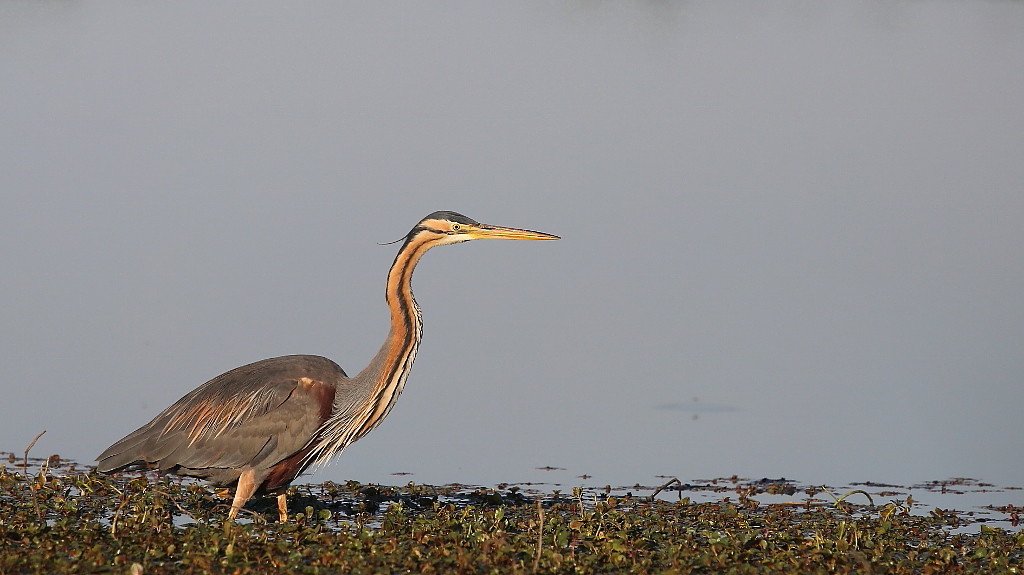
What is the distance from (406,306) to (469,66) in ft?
51.4

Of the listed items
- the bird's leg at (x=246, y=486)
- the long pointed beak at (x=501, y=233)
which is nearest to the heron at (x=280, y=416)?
the bird's leg at (x=246, y=486)

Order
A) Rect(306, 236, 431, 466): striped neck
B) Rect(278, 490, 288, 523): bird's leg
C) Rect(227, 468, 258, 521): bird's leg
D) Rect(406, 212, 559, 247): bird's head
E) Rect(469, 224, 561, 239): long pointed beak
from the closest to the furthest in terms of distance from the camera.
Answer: Rect(278, 490, 288, 523): bird's leg, Rect(227, 468, 258, 521): bird's leg, Rect(306, 236, 431, 466): striped neck, Rect(406, 212, 559, 247): bird's head, Rect(469, 224, 561, 239): long pointed beak

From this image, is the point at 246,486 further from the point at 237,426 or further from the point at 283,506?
the point at 237,426

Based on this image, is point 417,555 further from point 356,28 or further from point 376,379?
point 356,28

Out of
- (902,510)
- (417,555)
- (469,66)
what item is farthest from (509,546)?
(469,66)

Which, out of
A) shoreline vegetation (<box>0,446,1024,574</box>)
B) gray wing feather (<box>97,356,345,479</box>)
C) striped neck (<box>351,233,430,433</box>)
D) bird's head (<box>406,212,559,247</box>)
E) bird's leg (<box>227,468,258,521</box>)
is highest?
bird's head (<box>406,212,559,247</box>)

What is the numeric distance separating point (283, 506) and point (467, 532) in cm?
145

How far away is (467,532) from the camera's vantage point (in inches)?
294

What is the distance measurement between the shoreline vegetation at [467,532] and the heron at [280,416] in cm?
25

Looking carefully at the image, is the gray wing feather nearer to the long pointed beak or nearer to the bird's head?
the bird's head

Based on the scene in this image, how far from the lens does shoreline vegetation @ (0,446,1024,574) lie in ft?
22.4

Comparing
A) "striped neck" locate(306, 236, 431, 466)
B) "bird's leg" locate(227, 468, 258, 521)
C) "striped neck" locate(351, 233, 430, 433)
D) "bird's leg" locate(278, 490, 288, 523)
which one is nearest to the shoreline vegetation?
"bird's leg" locate(278, 490, 288, 523)

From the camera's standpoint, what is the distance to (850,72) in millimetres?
24703

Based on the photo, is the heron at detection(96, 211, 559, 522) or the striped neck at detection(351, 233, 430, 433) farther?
the striped neck at detection(351, 233, 430, 433)
